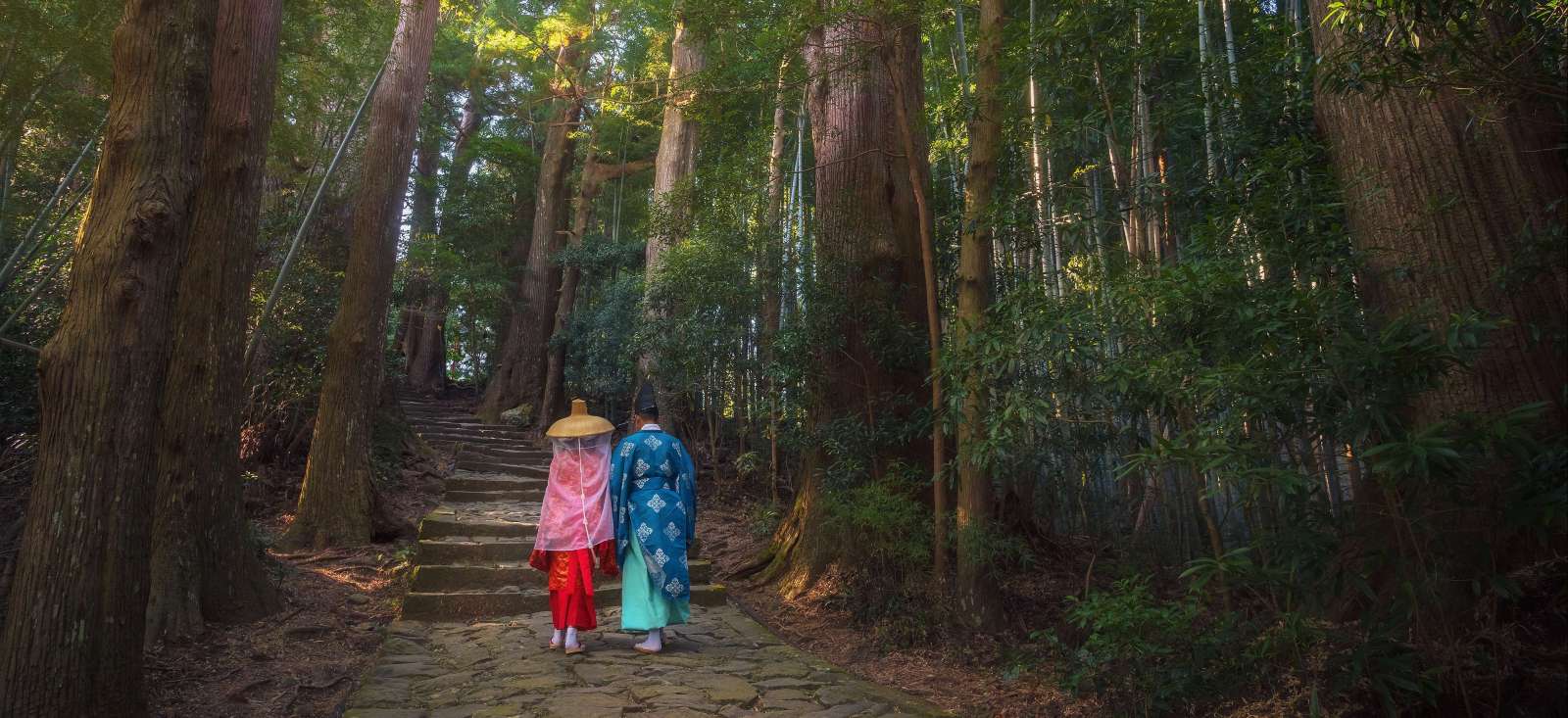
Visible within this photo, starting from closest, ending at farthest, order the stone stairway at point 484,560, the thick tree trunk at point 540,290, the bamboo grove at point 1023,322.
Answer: the bamboo grove at point 1023,322 < the stone stairway at point 484,560 < the thick tree trunk at point 540,290

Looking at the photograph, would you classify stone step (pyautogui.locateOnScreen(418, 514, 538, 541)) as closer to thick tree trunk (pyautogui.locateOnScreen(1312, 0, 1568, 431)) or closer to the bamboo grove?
the bamboo grove

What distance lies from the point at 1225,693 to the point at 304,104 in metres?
11.2

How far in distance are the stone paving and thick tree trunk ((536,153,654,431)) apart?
8171mm

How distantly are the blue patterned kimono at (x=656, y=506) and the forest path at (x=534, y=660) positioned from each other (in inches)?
17.9

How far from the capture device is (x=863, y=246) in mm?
6715

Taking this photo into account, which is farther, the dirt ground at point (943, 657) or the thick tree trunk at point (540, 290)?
the thick tree trunk at point (540, 290)

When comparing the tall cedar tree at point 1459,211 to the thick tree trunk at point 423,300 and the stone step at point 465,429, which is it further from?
the thick tree trunk at point 423,300

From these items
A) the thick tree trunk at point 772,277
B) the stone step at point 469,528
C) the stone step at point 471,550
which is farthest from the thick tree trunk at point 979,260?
the stone step at point 469,528

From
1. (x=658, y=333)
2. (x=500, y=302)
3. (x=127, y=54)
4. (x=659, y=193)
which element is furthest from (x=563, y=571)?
(x=500, y=302)

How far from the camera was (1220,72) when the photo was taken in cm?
482

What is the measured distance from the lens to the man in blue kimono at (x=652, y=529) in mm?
4922

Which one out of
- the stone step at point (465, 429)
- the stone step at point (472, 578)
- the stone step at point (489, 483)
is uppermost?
the stone step at point (465, 429)

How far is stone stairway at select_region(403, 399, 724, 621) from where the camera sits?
6.02 metres

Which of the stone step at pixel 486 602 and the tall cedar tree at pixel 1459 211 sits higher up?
the tall cedar tree at pixel 1459 211
